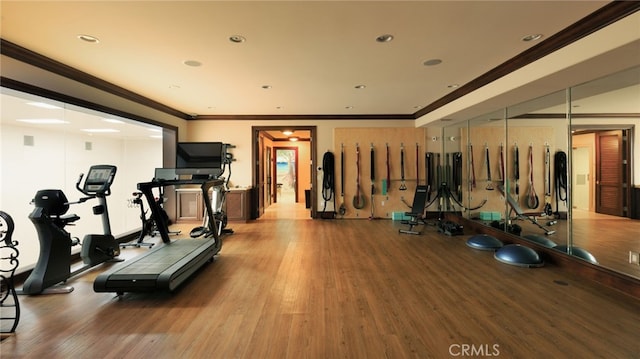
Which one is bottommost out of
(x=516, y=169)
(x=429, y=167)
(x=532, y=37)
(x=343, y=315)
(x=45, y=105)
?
(x=343, y=315)

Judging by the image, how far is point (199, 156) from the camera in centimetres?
484

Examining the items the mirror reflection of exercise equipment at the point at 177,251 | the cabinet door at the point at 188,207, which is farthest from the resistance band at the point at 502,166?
the cabinet door at the point at 188,207

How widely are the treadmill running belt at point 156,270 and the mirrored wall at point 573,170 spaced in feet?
15.7

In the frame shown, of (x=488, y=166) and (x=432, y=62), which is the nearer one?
(x=432, y=62)

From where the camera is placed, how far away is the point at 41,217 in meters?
3.16

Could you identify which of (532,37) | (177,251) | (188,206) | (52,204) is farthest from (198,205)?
(532,37)

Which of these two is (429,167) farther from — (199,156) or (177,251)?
(177,251)

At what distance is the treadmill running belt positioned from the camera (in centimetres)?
301

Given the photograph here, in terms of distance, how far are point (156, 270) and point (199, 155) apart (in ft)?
7.06

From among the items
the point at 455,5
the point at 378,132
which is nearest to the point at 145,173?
the point at 378,132

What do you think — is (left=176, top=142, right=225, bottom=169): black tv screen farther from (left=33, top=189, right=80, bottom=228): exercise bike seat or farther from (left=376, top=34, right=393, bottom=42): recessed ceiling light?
(left=376, top=34, right=393, bottom=42): recessed ceiling light

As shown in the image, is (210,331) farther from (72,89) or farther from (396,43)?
(72,89)

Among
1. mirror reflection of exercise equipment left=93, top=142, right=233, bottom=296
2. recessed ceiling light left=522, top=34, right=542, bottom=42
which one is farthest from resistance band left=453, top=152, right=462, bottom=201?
mirror reflection of exercise equipment left=93, top=142, right=233, bottom=296

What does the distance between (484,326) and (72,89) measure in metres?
5.74
